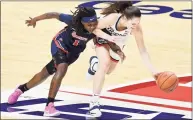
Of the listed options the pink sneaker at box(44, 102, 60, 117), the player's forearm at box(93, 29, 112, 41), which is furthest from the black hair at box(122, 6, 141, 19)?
the pink sneaker at box(44, 102, 60, 117)

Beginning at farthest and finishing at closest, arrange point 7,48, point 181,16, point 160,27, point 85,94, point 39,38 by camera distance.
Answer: point 181,16, point 160,27, point 39,38, point 7,48, point 85,94

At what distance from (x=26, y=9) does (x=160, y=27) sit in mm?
2687

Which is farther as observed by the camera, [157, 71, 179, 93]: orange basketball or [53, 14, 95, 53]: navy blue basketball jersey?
[157, 71, 179, 93]: orange basketball

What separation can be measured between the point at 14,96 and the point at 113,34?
4.13ft

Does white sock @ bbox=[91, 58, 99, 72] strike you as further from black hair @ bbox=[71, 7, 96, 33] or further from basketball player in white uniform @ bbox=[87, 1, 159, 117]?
black hair @ bbox=[71, 7, 96, 33]

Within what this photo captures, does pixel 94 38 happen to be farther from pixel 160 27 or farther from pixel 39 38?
pixel 160 27

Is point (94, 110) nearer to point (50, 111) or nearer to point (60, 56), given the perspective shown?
point (50, 111)

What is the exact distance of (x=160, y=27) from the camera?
35.7ft

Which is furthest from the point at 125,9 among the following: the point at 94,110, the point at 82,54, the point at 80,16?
the point at 82,54

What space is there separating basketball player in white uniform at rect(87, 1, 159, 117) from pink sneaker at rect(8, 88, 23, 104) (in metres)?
0.87

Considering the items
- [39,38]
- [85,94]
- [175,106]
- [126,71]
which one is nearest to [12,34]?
[39,38]

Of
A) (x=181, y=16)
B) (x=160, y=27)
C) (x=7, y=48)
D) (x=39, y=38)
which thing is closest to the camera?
(x=7, y=48)

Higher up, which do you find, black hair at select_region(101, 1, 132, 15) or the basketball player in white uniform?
black hair at select_region(101, 1, 132, 15)

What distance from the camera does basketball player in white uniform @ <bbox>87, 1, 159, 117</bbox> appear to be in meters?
6.59
